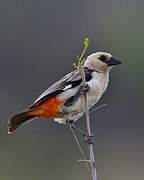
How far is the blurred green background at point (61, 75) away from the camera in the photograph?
14.9 metres

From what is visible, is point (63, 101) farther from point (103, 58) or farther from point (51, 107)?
point (103, 58)

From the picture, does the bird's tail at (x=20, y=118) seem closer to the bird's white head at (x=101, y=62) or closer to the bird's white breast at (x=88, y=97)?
the bird's white breast at (x=88, y=97)

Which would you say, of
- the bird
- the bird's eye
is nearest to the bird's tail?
the bird

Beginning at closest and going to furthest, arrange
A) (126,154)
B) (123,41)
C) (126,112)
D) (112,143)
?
(126,154) → (112,143) → (126,112) → (123,41)

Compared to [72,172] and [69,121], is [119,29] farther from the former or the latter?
[69,121]

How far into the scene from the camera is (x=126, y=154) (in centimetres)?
1684

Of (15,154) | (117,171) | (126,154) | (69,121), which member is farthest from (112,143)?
(69,121)

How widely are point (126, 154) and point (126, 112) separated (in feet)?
9.30

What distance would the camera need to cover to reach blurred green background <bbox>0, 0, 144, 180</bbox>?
14891mm

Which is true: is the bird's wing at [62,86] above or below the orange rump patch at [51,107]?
above

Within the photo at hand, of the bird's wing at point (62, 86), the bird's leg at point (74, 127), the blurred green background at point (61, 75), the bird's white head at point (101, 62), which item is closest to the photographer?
the bird's leg at point (74, 127)

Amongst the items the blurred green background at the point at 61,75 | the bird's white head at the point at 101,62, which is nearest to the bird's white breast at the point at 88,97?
the bird's white head at the point at 101,62

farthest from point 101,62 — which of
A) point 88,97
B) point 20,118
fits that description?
point 20,118

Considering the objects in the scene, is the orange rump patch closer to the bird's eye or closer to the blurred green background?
the bird's eye
